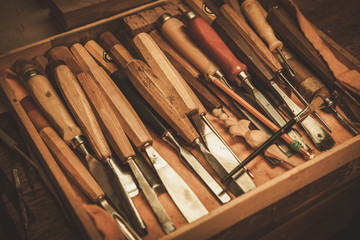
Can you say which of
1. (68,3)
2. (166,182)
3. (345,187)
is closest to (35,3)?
(68,3)

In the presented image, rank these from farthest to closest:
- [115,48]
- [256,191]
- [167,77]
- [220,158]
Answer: [115,48] < [167,77] < [220,158] < [256,191]

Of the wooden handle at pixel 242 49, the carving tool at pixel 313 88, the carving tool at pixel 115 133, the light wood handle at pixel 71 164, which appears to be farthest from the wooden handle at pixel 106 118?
the carving tool at pixel 313 88

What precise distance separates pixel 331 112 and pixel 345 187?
1.00 feet

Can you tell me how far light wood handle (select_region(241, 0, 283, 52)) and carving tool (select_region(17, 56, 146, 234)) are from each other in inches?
29.1

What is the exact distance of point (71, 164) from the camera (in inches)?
34.5

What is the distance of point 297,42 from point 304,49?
40 millimetres

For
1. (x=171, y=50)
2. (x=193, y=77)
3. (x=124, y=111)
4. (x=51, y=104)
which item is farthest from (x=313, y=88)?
(x=51, y=104)

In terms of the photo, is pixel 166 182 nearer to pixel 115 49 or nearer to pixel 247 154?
pixel 247 154

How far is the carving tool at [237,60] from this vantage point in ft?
3.33

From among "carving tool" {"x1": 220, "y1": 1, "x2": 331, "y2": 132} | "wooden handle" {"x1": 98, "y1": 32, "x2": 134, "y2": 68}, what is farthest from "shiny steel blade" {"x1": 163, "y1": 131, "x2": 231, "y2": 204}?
"carving tool" {"x1": 220, "y1": 1, "x2": 331, "y2": 132}

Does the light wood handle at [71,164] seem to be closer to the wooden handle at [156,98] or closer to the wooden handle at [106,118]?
the wooden handle at [106,118]

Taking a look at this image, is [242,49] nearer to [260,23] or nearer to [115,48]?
[260,23]

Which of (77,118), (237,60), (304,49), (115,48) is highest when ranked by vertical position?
(115,48)

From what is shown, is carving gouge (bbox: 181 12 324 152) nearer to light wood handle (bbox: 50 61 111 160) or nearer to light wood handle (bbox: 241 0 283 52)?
light wood handle (bbox: 241 0 283 52)
